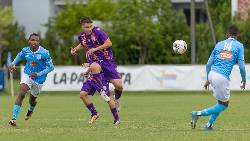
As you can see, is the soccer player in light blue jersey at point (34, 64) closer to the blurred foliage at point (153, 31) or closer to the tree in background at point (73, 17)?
the blurred foliage at point (153, 31)

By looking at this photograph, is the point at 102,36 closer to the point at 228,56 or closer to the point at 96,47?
the point at 96,47

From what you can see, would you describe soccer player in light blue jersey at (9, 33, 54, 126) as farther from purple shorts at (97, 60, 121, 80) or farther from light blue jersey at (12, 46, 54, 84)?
purple shorts at (97, 60, 121, 80)

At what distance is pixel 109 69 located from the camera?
65.6 feet

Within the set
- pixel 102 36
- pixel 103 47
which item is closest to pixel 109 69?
pixel 102 36

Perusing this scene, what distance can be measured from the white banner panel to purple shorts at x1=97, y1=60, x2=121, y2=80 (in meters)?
19.4

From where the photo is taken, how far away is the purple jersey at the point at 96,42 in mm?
19031

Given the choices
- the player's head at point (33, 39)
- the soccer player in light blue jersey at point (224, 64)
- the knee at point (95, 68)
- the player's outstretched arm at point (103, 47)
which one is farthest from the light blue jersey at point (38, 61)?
the soccer player in light blue jersey at point (224, 64)

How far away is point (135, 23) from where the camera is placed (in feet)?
191

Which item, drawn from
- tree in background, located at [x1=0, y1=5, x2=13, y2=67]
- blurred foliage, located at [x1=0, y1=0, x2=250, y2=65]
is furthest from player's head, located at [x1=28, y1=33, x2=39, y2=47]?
tree in background, located at [x1=0, y1=5, x2=13, y2=67]

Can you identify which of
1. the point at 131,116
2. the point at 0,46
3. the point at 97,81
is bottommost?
the point at 0,46

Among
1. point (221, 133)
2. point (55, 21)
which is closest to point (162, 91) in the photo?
point (221, 133)

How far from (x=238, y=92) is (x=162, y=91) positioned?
11.9ft

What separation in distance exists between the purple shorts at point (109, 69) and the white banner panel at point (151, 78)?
1941cm

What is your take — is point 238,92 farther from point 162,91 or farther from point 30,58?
point 30,58
